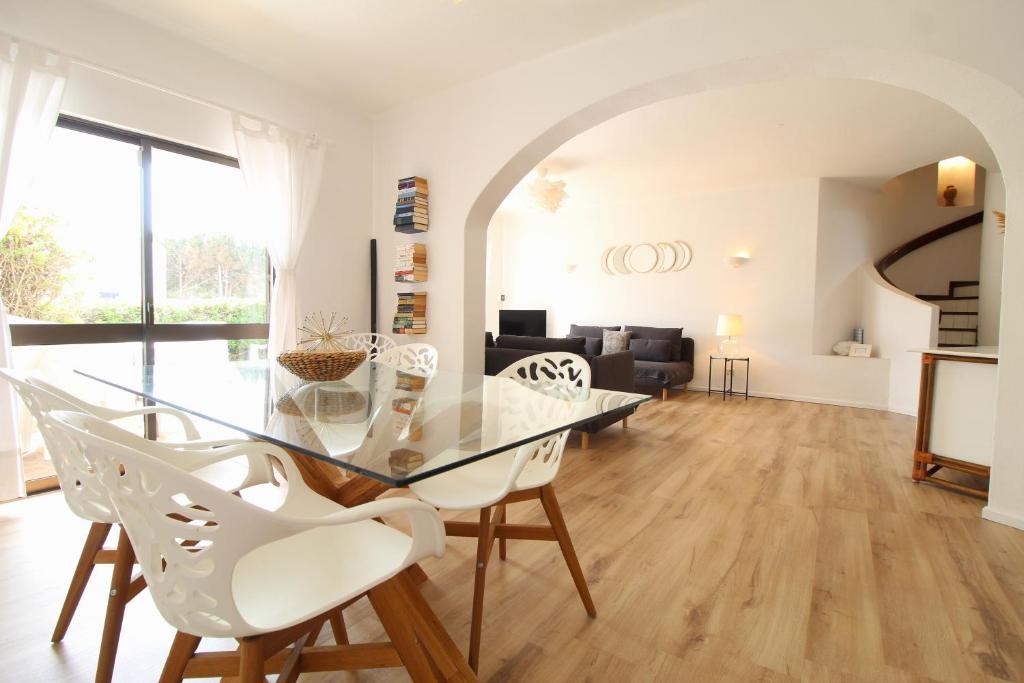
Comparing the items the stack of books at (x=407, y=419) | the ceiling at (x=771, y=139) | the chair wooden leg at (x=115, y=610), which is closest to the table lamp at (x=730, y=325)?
the ceiling at (x=771, y=139)

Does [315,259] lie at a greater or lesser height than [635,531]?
greater

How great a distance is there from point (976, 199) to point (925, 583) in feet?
25.9

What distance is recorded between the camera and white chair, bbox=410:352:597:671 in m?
1.40

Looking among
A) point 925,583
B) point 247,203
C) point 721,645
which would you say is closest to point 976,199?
point 925,583

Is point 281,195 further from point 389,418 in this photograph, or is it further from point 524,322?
point 524,322

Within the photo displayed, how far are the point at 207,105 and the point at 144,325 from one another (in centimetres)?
145

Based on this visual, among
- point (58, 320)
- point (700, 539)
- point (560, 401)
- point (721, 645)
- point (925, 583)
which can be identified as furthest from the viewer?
point (58, 320)

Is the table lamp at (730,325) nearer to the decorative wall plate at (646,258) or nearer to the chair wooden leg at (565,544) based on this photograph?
the decorative wall plate at (646,258)


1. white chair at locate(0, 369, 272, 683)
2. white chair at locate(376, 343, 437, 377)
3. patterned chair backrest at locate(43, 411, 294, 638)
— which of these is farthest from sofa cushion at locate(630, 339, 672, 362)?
patterned chair backrest at locate(43, 411, 294, 638)

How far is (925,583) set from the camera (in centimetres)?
190

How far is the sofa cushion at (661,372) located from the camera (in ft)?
20.0

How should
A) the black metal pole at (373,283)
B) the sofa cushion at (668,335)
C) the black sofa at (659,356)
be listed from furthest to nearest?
the sofa cushion at (668,335)
the black sofa at (659,356)
the black metal pole at (373,283)

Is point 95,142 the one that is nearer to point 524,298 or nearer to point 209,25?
point 209,25

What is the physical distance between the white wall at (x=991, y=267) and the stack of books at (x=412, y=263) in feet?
20.9
